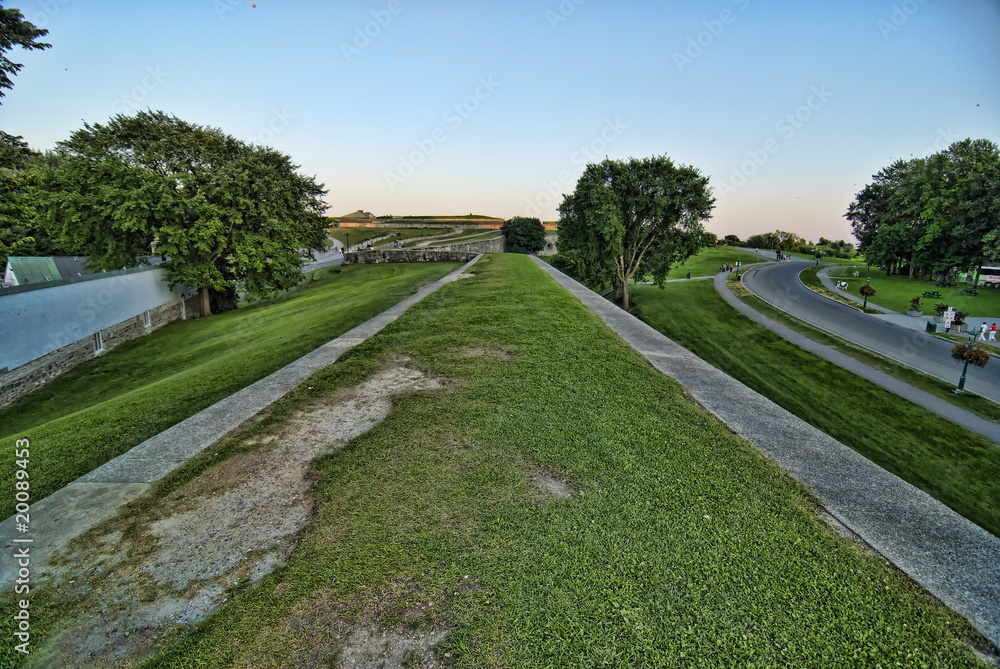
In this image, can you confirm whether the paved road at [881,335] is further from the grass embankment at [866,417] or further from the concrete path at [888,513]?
the concrete path at [888,513]

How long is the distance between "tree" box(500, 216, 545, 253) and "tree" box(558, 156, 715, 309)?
2644 cm

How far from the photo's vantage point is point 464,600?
81.9 inches

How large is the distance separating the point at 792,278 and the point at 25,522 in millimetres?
45268

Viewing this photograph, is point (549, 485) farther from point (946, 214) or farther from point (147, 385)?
point (946, 214)

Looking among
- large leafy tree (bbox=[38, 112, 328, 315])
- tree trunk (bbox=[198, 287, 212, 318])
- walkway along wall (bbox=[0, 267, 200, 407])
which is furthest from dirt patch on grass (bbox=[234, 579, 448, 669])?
tree trunk (bbox=[198, 287, 212, 318])

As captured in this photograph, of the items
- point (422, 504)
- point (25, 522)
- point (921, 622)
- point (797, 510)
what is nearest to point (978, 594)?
Answer: point (921, 622)

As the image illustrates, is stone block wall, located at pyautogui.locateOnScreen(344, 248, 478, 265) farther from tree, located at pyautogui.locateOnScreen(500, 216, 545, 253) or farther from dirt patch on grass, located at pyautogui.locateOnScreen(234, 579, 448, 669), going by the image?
dirt patch on grass, located at pyautogui.locateOnScreen(234, 579, 448, 669)

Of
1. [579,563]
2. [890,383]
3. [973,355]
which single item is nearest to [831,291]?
[890,383]

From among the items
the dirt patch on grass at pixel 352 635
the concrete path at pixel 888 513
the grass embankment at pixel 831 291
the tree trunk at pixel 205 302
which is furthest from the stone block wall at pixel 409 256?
the dirt patch on grass at pixel 352 635

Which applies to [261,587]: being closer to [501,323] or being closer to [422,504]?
[422,504]

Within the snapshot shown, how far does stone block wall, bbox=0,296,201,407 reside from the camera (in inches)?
396

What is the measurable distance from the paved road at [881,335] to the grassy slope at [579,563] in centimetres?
1619

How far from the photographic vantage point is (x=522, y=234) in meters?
57.4

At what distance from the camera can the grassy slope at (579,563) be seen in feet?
6.05
